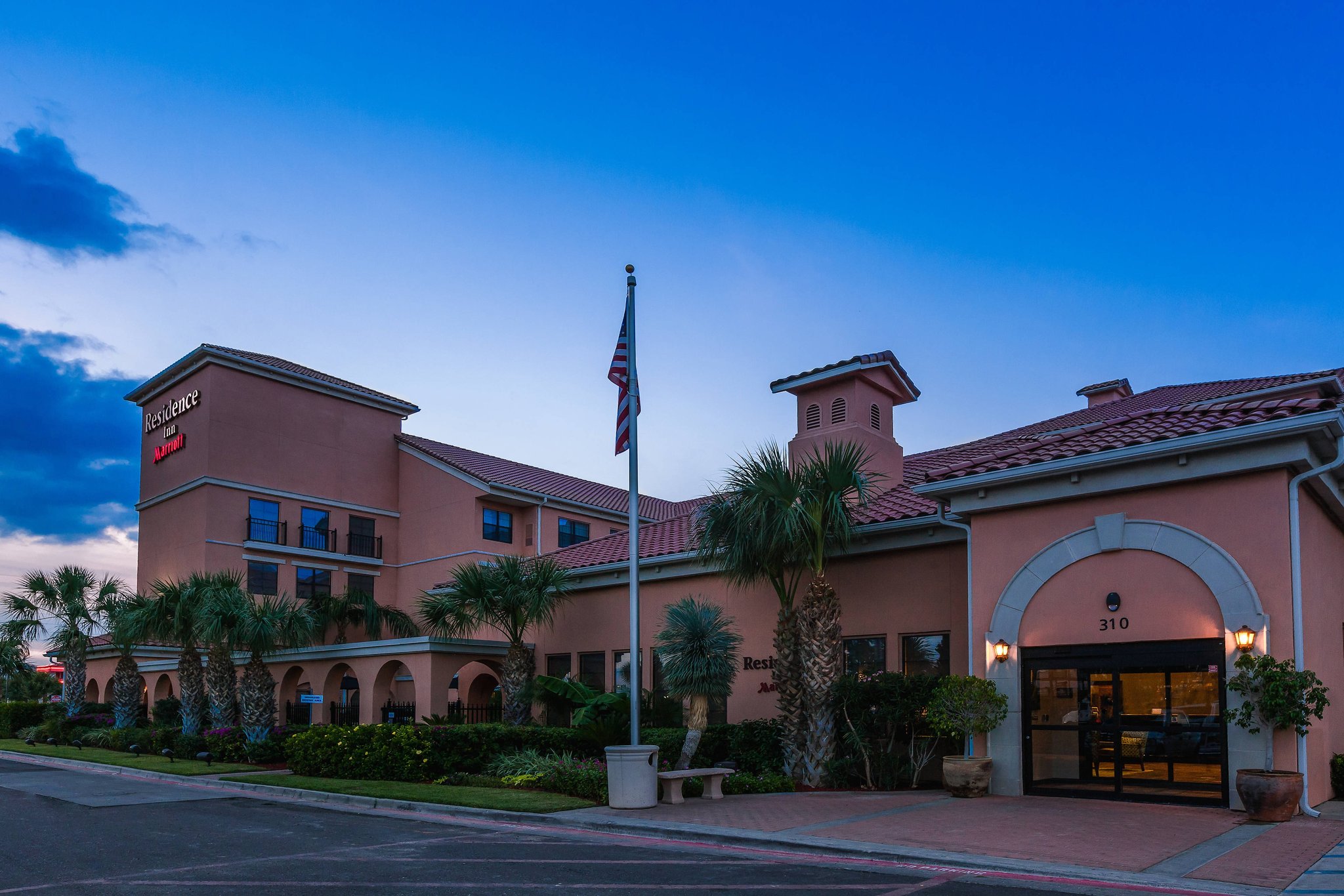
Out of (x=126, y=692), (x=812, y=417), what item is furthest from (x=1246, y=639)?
(x=126, y=692)

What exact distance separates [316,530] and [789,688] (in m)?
30.4

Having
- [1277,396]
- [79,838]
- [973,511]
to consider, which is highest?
[1277,396]

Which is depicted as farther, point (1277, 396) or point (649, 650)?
point (649, 650)

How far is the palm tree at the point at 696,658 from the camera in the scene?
19125mm

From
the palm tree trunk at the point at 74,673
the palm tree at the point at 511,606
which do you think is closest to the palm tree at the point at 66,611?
the palm tree trunk at the point at 74,673

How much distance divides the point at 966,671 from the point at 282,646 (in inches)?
809

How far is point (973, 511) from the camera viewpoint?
17.4 meters

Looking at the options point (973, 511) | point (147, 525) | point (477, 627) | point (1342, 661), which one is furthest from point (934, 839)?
point (147, 525)

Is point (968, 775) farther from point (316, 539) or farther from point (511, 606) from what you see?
point (316, 539)

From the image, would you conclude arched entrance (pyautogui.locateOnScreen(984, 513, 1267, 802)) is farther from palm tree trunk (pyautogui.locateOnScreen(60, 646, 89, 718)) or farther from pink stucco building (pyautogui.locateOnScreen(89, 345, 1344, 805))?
palm tree trunk (pyautogui.locateOnScreen(60, 646, 89, 718))

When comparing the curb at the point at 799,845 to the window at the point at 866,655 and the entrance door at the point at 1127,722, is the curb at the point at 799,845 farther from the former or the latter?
the window at the point at 866,655

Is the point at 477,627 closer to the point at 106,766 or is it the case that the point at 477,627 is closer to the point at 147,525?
the point at 106,766

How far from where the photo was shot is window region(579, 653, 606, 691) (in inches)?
1000

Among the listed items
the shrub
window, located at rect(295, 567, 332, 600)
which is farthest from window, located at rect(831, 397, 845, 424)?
the shrub
